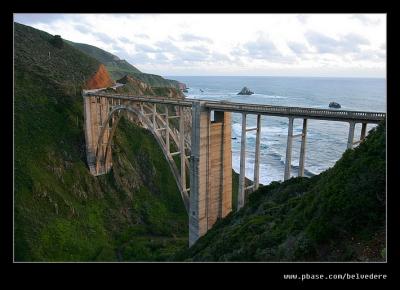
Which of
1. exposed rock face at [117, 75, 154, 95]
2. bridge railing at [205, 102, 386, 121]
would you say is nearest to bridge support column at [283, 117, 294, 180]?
bridge railing at [205, 102, 386, 121]

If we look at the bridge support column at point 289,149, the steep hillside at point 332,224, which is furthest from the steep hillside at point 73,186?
the steep hillside at point 332,224

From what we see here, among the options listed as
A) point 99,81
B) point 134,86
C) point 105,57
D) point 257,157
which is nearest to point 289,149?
point 257,157

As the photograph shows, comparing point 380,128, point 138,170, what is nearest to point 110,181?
point 138,170

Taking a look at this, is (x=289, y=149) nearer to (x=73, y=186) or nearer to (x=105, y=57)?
(x=73, y=186)

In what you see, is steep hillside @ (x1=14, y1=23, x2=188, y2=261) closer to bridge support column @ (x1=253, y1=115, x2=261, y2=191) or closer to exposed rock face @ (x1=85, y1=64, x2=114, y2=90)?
exposed rock face @ (x1=85, y1=64, x2=114, y2=90)

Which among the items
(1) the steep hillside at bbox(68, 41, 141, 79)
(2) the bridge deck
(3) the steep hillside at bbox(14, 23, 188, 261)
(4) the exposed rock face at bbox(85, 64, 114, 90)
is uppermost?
(1) the steep hillside at bbox(68, 41, 141, 79)
